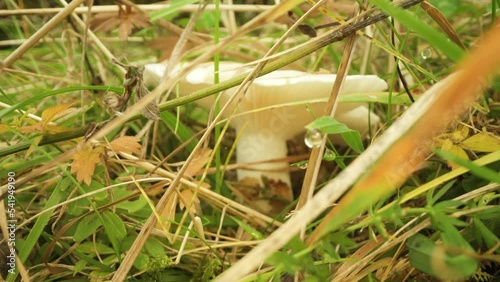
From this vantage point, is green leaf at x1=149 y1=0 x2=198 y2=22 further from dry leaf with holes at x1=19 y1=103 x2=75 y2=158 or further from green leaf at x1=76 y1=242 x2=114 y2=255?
green leaf at x1=76 y1=242 x2=114 y2=255

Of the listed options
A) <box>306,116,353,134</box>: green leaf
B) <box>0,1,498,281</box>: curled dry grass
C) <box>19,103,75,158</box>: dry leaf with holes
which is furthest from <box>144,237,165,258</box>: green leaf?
<box>306,116,353,134</box>: green leaf

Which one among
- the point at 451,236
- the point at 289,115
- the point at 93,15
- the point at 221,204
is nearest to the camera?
the point at 451,236

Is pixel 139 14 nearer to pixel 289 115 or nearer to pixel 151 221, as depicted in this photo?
pixel 289 115

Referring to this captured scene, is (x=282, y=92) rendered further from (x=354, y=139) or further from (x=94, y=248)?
(x=94, y=248)

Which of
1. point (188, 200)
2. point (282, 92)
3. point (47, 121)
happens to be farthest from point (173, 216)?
point (282, 92)

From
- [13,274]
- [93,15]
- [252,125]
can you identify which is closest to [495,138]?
[252,125]

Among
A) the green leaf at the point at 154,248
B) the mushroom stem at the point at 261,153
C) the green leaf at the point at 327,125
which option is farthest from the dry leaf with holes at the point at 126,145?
the mushroom stem at the point at 261,153
